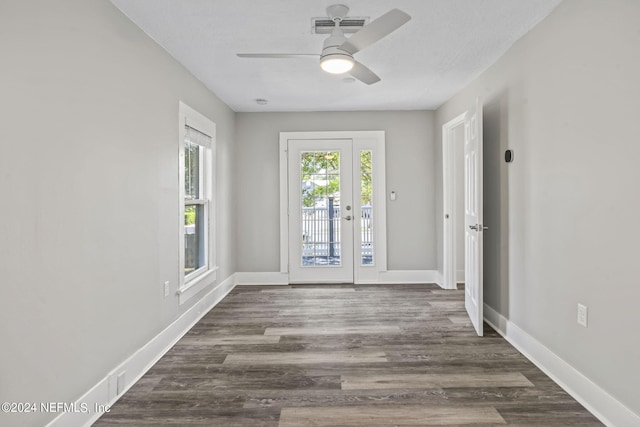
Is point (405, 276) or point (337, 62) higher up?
point (337, 62)

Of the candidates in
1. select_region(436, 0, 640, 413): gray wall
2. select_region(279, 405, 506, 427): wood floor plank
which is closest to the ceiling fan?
select_region(436, 0, 640, 413): gray wall

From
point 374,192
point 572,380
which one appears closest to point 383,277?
point 374,192

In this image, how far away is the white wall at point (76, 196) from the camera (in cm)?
161

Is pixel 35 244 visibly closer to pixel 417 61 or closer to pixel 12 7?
pixel 12 7

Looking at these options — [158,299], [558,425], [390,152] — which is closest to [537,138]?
[558,425]

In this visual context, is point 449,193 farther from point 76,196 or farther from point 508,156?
point 76,196

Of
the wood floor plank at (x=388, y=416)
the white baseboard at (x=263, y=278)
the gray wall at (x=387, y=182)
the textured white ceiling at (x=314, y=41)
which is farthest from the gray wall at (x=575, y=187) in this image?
the white baseboard at (x=263, y=278)

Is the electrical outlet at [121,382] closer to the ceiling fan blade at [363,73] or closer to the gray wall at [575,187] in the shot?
the ceiling fan blade at [363,73]

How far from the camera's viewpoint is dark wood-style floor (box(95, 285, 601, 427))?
210cm

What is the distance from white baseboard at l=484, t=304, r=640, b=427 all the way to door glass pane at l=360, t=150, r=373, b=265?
2.25m

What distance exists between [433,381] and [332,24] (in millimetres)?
2481

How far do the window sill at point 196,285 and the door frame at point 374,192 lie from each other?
1.32 metres

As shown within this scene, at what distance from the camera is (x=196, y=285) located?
147 inches

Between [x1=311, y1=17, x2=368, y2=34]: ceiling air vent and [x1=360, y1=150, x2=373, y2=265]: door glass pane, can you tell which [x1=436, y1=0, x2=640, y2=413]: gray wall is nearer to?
[x1=311, y1=17, x2=368, y2=34]: ceiling air vent
